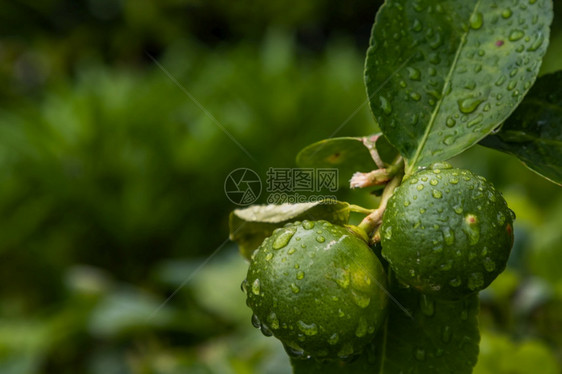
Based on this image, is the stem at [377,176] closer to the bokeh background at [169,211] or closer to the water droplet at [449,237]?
the water droplet at [449,237]

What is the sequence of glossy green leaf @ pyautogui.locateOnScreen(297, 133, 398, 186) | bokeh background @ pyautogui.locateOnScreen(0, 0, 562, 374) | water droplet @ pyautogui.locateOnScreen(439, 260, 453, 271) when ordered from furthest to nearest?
bokeh background @ pyautogui.locateOnScreen(0, 0, 562, 374) → glossy green leaf @ pyautogui.locateOnScreen(297, 133, 398, 186) → water droplet @ pyautogui.locateOnScreen(439, 260, 453, 271)

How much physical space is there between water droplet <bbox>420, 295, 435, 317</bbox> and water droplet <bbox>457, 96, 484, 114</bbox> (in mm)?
147

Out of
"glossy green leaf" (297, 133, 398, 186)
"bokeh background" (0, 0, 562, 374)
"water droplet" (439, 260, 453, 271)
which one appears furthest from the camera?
"bokeh background" (0, 0, 562, 374)

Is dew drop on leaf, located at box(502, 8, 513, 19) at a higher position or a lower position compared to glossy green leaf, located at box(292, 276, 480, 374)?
higher

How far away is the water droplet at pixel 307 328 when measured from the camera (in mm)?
397

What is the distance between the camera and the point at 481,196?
0.40m

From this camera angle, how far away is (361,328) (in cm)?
40

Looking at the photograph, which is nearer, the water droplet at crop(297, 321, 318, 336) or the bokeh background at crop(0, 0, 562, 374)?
the water droplet at crop(297, 321, 318, 336)

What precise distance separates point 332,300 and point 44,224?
2.41 metres

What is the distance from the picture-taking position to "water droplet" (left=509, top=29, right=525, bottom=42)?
458 millimetres

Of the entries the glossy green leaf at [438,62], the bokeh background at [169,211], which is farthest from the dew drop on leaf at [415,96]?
the bokeh background at [169,211]

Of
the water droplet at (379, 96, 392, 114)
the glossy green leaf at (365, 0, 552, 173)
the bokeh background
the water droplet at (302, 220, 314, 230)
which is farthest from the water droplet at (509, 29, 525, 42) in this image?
the bokeh background

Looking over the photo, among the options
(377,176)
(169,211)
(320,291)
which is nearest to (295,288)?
(320,291)

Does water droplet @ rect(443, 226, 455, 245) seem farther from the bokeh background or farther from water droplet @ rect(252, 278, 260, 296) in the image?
the bokeh background
